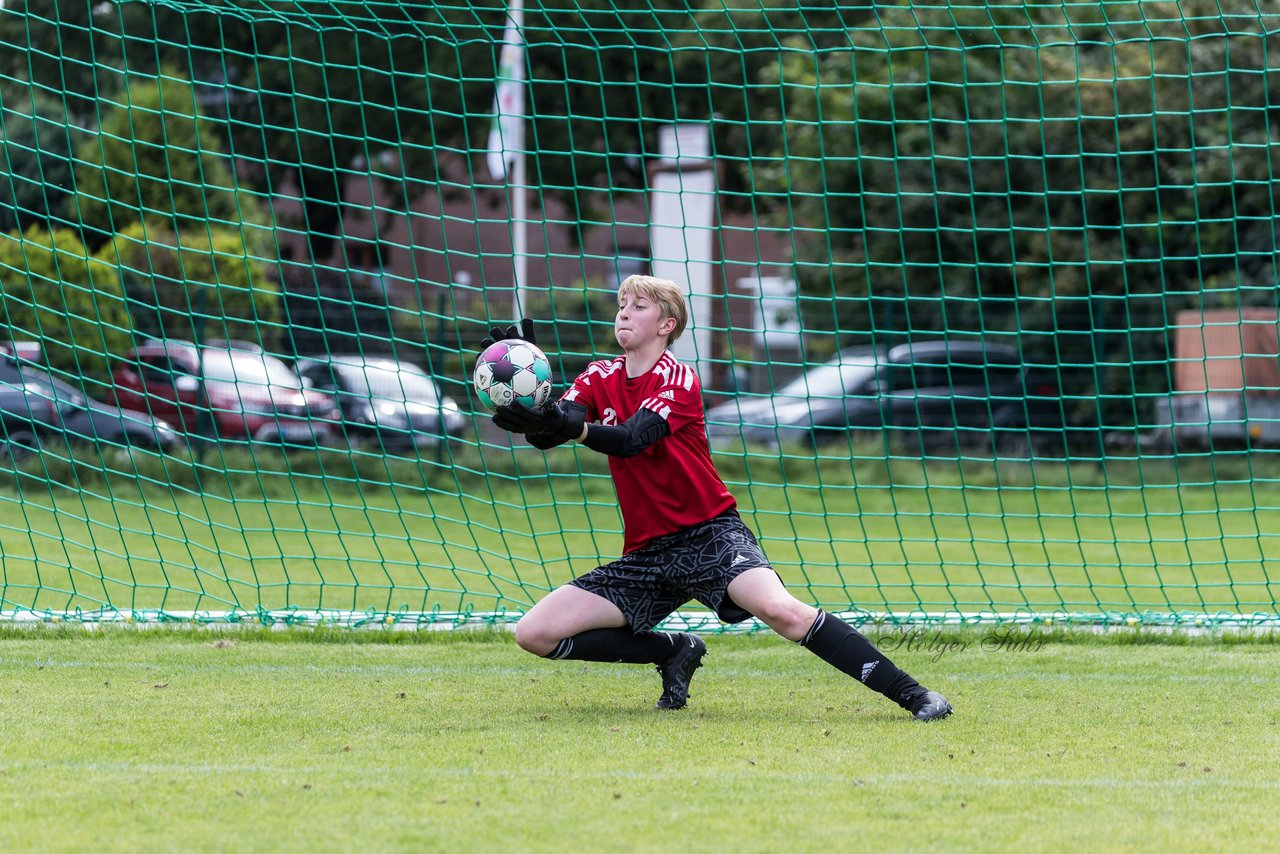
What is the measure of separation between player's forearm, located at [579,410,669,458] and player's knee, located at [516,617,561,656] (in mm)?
630

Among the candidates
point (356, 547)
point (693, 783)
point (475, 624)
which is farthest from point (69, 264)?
point (693, 783)

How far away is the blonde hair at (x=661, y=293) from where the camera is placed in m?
4.55

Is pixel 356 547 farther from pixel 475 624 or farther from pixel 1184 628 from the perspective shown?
pixel 1184 628

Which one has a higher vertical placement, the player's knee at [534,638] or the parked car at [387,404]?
the player's knee at [534,638]

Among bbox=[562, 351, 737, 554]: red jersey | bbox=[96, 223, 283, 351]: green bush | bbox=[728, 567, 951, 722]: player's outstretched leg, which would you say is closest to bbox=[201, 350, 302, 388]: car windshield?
bbox=[96, 223, 283, 351]: green bush

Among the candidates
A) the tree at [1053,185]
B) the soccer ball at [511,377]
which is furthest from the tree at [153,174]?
the soccer ball at [511,377]

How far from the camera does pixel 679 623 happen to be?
6.32m

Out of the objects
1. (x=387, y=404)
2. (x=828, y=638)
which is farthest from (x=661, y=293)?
(x=387, y=404)

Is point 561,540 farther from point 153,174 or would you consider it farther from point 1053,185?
point 153,174

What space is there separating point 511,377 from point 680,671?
1.22 meters

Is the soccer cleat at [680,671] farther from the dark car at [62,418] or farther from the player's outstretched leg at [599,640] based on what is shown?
the dark car at [62,418]

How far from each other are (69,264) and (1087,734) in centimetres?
1138

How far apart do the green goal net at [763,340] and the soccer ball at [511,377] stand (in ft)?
7.56

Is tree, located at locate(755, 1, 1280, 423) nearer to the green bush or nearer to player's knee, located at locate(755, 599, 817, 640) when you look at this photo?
the green bush
